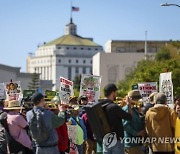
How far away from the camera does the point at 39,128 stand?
11062 millimetres

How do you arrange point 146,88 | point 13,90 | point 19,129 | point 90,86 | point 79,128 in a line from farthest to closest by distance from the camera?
point 13,90 → point 146,88 → point 90,86 → point 79,128 → point 19,129

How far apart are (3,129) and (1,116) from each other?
0.51m

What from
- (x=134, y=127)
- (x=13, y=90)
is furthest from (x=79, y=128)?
(x=13, y=90)

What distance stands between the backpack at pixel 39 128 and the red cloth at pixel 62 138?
1.59 m

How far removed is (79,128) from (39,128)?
136 inches

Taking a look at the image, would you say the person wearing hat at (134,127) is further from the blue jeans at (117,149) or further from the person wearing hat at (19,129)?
the person wearing hat at (19,129)

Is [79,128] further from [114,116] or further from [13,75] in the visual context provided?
[13,75]

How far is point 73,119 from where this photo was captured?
14453 mm

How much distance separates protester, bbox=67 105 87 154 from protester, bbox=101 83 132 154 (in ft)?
10.4

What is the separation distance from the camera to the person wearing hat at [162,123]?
11.2 metres

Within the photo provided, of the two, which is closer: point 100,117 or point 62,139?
point 100,117

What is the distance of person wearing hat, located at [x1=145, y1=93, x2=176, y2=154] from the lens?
36.8 feet

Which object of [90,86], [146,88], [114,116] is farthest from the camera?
[146,88]

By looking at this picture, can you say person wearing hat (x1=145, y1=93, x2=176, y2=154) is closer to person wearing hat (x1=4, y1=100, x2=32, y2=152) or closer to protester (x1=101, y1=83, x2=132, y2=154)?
protester (x1=101, y1=83, x2=132, y2=154)
